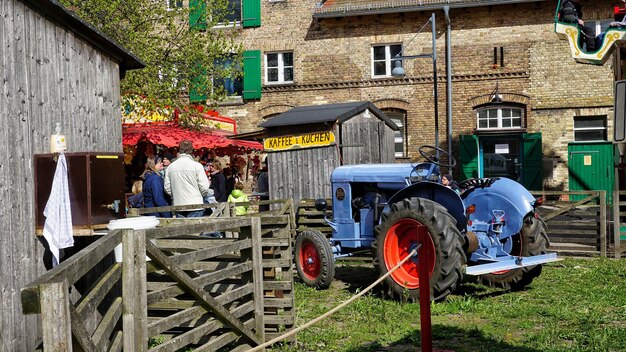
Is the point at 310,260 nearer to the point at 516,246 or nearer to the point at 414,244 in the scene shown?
the point at 414,244

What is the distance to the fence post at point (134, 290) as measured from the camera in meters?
4.82

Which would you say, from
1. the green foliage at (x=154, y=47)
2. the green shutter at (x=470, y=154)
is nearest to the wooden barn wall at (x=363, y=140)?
the green foliage at (x=154, y=47)

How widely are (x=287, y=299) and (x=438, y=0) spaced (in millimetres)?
18551

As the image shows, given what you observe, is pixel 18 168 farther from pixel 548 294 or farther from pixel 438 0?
pixel 438 0

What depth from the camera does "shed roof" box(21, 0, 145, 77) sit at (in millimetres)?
6301

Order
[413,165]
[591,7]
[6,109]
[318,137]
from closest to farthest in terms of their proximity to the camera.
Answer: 1. [6,109]
2. [413,165]
3. [318,137]
4. [591,7]

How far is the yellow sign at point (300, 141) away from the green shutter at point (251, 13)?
33.5 feet

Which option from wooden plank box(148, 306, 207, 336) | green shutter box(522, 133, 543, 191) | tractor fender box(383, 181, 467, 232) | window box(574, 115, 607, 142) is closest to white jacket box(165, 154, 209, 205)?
tractor fender box(383, 181, 467, 232)

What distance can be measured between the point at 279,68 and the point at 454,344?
2001 cm

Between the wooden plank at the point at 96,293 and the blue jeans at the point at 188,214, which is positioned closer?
the wooden plank at the point at 96,293

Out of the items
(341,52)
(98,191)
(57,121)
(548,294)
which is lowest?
(548,294)

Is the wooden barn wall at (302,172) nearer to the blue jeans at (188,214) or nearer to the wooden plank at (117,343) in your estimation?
the blue jeans at (188,214)

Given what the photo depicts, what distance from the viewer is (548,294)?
8.99 metres

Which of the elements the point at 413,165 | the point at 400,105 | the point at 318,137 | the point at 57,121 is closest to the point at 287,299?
the point at 57,121
